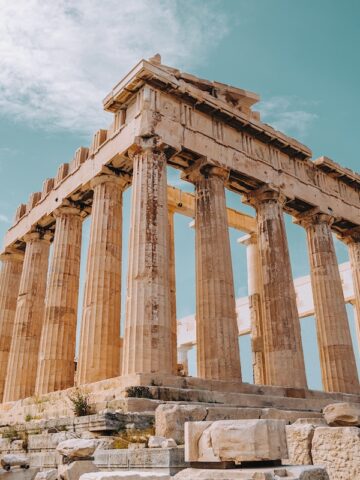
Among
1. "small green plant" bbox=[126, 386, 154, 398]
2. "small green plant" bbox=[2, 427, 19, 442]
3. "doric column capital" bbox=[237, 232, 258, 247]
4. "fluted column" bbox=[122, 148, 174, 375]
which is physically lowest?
"small green plant" bbox=[2, 427, 19, 442]

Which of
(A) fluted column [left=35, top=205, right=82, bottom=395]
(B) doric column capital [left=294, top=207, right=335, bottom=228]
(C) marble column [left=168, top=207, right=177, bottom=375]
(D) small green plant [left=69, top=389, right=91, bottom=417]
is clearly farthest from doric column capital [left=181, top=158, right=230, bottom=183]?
(D) small green plant [left=69, top=389, right=91, bottom=417]

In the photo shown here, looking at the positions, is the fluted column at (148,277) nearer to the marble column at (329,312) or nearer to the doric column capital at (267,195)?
the doric column capital at (267,195)

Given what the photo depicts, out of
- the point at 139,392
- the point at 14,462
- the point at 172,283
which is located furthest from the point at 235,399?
the point at 172,283

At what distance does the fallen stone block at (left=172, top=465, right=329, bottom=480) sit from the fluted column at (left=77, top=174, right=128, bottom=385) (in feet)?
39.0

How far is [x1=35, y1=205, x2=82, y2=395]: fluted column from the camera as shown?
62.8ft

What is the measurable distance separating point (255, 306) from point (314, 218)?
6.66 m

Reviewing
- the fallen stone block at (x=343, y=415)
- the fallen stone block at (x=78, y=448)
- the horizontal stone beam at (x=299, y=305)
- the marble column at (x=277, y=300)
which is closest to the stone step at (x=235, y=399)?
the marble column at (x=277, y=300)

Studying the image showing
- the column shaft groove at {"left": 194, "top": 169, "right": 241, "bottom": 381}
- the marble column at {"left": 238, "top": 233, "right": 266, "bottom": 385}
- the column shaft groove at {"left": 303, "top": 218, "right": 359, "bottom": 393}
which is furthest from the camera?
the marble column at {"left": 238, "top": 233, "right": 266, "bottom": 385}

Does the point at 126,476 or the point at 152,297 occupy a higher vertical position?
the point at 152,297

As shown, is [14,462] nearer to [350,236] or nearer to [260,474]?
[260,474]

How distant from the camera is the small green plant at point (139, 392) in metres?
12.2

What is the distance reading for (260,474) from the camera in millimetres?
4859

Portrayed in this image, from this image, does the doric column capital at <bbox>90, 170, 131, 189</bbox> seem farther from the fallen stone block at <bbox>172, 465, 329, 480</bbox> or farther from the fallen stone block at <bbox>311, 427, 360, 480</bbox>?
the fallen stone block at <bbox>172, 465, 329, 480</bbox>

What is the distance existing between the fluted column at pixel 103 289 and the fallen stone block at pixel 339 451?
1094 centimetres
